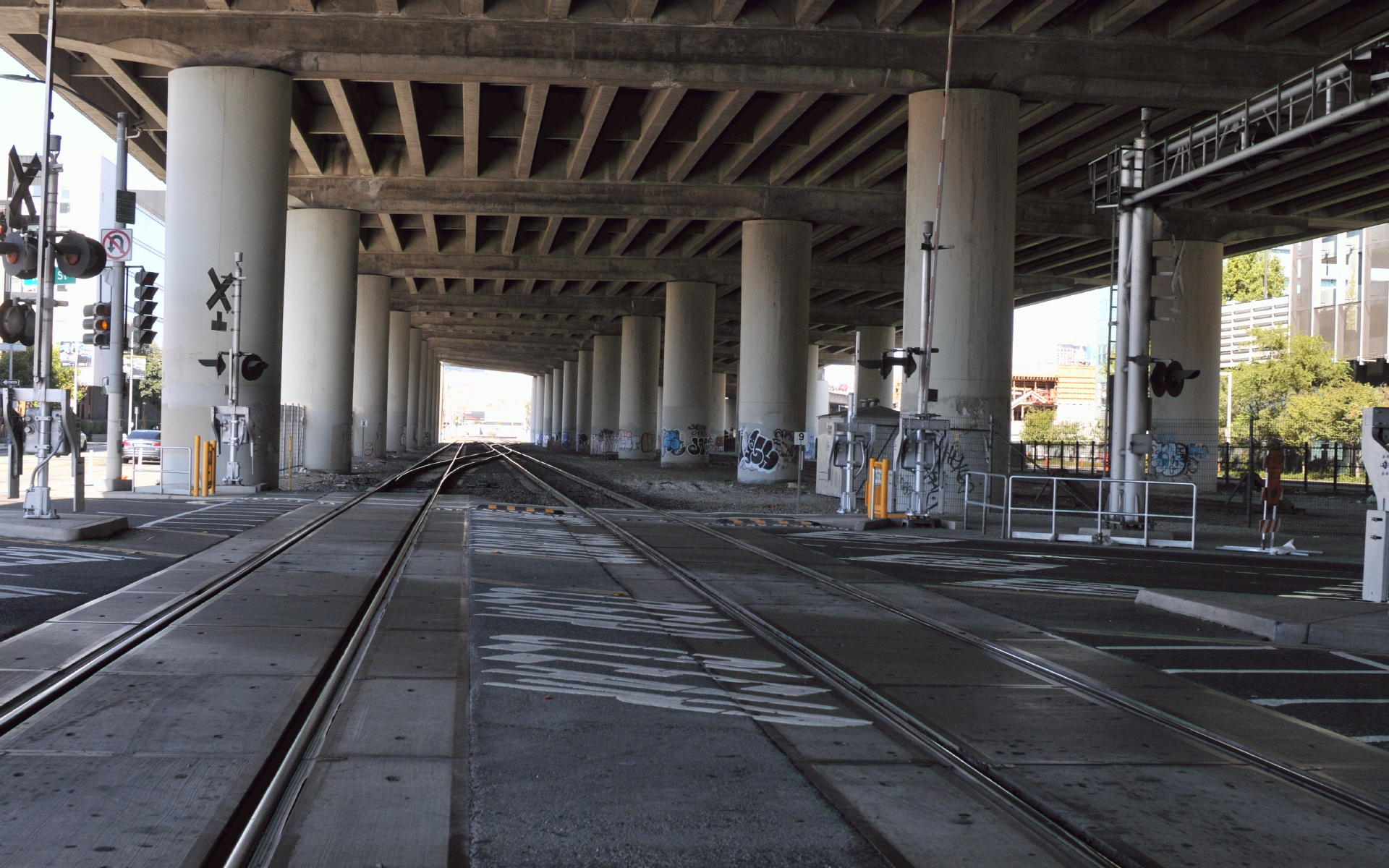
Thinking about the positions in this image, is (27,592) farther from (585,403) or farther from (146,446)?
(585,403)

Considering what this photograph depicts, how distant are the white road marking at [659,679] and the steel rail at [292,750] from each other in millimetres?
1034

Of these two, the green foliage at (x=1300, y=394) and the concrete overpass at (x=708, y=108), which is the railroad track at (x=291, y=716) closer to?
the concrete overpass at (x=708, y=108)

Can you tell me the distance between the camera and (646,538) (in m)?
20.7

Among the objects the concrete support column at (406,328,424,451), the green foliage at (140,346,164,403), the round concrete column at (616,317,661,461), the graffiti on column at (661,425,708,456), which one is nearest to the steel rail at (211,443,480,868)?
the graffiti on column at (661,425,708,456)

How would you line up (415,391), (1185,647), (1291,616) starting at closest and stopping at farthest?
(1185,647) → (1291,616) → (415,391)

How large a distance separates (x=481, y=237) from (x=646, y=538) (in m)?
40.9

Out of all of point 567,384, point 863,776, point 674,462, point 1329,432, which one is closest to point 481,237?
point 674,462

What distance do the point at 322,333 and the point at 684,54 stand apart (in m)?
22.5

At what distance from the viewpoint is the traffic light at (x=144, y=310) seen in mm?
27312

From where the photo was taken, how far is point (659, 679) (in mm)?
8750

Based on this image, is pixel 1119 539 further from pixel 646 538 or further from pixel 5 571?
pixel 5 571

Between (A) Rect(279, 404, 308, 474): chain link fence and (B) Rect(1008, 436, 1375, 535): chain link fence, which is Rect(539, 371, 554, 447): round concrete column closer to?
(B) Rect(1008, 436, 1375, 535): chain link fence

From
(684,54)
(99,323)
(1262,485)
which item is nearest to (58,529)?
(99,323)

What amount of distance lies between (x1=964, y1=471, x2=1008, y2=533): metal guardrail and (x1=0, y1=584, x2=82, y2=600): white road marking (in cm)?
1623
